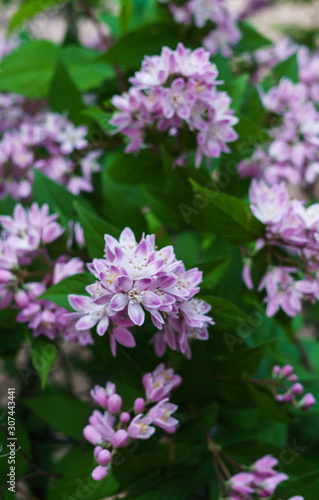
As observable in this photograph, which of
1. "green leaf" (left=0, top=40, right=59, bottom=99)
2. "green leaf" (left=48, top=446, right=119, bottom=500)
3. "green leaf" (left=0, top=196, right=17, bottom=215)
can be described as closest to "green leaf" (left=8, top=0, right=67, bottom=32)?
"green leaf" (left=0, top=40, right=59, bottom=99)

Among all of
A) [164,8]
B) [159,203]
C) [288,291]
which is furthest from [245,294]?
[164,8]

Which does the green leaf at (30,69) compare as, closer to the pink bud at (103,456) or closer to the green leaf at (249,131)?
the green leaf at (249,131)

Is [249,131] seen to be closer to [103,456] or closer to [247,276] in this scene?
[247,276]

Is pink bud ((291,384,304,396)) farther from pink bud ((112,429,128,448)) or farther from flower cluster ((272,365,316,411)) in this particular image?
pink bud ((112,429,128,448))

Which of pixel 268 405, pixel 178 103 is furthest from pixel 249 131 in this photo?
pixel 268 405

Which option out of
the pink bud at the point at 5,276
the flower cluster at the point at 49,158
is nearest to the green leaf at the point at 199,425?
the pink bud at the point at 5,276
